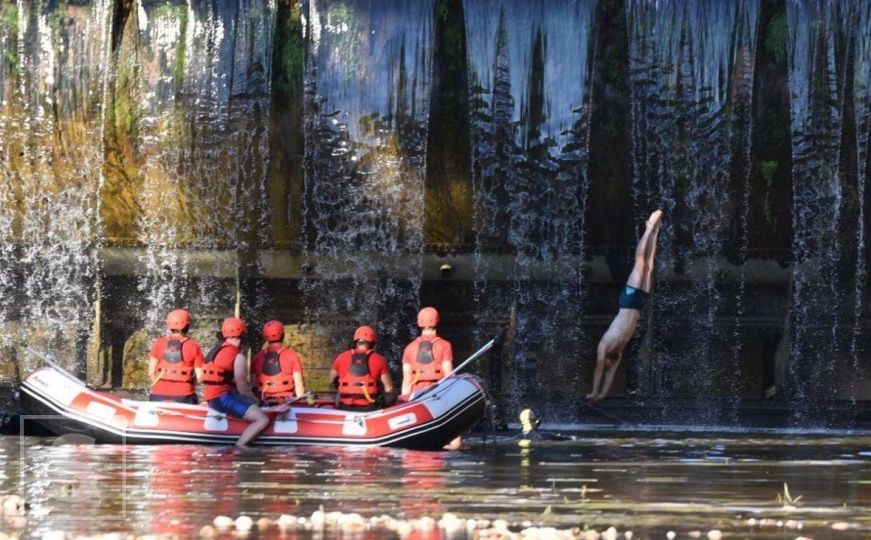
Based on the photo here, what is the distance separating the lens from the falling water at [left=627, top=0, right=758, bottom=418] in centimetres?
3241

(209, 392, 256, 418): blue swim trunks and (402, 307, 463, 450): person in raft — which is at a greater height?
(402, 307, 463, 450): person in raft

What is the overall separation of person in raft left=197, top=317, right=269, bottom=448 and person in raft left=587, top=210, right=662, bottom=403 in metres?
6.53

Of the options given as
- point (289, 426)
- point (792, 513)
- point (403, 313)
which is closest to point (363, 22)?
point (403, 313)

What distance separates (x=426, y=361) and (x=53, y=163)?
38.1 ft

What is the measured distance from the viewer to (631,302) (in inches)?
1086

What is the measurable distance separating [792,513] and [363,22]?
62.5 ft

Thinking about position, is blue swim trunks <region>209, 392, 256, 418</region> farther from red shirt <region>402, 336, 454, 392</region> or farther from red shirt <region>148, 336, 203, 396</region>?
red shirt <region>402, 336, 454, 392</region>

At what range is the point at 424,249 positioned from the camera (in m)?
33.6

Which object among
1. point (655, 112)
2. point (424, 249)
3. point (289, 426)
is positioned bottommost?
point (289, 426)

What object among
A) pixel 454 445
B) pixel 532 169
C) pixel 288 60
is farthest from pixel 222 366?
pixel 288 60

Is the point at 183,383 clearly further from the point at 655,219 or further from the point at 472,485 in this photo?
the point at 472,485

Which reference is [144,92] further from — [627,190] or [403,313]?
[627,190]

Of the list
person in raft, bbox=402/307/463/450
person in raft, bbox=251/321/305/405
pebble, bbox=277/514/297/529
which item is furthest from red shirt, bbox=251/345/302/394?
pebble, bbox=277/514/297/529

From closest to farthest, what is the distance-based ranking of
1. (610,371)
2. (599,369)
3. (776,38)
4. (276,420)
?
(276,420)
(599,369)
(610,371)
(776,38)
